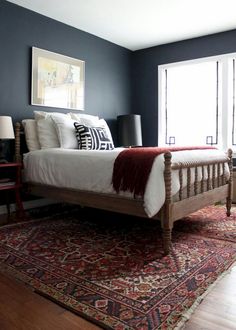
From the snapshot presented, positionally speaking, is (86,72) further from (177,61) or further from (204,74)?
(204,74)

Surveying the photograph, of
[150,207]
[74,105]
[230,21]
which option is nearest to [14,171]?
[74,105]

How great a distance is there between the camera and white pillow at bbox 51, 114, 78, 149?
10.9ft

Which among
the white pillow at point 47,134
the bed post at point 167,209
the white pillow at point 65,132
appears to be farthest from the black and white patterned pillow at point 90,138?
the bed post at point 167,209

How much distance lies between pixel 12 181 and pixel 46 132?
26.6 inches

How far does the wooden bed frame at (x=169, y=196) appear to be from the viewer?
207 centimetres

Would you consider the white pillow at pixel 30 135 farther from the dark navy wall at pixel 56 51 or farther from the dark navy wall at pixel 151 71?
the dark navy wall at pixel 151 71

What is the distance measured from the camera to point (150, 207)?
2045mm

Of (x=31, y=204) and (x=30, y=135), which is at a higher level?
(x=30, y=135)

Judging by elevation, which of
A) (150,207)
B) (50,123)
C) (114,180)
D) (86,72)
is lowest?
(150,207)

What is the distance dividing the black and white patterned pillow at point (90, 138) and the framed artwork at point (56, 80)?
69 cm

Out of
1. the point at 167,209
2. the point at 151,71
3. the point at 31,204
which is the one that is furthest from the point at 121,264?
the point at 151,71

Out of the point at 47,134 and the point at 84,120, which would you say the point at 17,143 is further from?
the point at 84,120

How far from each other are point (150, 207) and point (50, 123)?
6.18 feet

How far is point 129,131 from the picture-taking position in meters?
4.48
